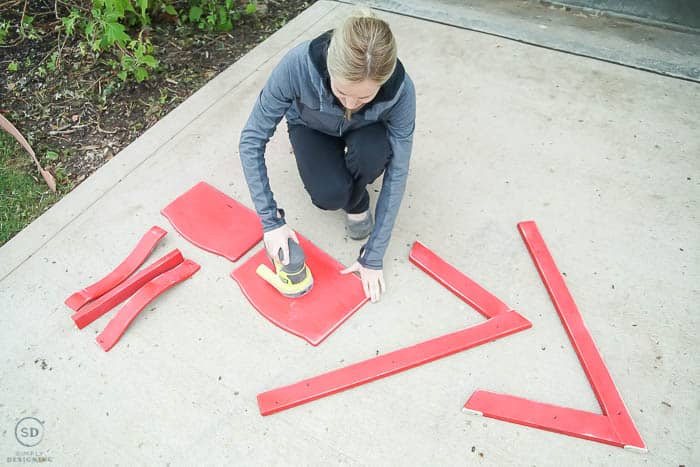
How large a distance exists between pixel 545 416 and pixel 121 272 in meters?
1.77

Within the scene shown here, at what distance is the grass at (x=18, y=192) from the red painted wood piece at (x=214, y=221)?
68 cm

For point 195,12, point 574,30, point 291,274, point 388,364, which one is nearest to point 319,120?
point 291,274

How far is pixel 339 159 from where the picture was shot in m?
2.18

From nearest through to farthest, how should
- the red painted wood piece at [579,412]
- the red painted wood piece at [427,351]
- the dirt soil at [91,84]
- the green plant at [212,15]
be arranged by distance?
the red painted wood piece at [579,412]
the red painted wood piece at [427,351]
the dirt soil at [91,84]
the green plant at [212,15]

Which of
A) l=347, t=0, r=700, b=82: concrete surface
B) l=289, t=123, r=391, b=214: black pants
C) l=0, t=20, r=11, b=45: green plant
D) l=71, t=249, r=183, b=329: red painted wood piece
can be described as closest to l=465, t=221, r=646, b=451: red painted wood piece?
l=289, t=123, r=391, b=214: black pants

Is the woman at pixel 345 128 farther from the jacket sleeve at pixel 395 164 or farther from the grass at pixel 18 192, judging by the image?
the grass at pixel 18 192

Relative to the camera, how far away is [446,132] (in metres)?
2.85

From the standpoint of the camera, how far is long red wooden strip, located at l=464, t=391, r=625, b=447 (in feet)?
5.93

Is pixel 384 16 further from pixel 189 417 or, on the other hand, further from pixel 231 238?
pixel 189 417

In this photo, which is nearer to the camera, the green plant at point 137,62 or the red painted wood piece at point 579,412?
the red painted wood piece at point 579,412

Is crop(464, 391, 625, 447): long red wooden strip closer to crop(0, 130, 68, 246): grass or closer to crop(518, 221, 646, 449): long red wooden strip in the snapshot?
crop(518, 221, 646, 449): long red wooden strip

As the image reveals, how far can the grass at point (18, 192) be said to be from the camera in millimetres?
2572

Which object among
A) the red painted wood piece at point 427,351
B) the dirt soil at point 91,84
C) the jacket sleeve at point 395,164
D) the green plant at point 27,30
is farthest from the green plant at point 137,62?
the red painted wood piece at point 427,351

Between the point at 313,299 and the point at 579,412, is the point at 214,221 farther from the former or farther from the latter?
the point at 579,412
